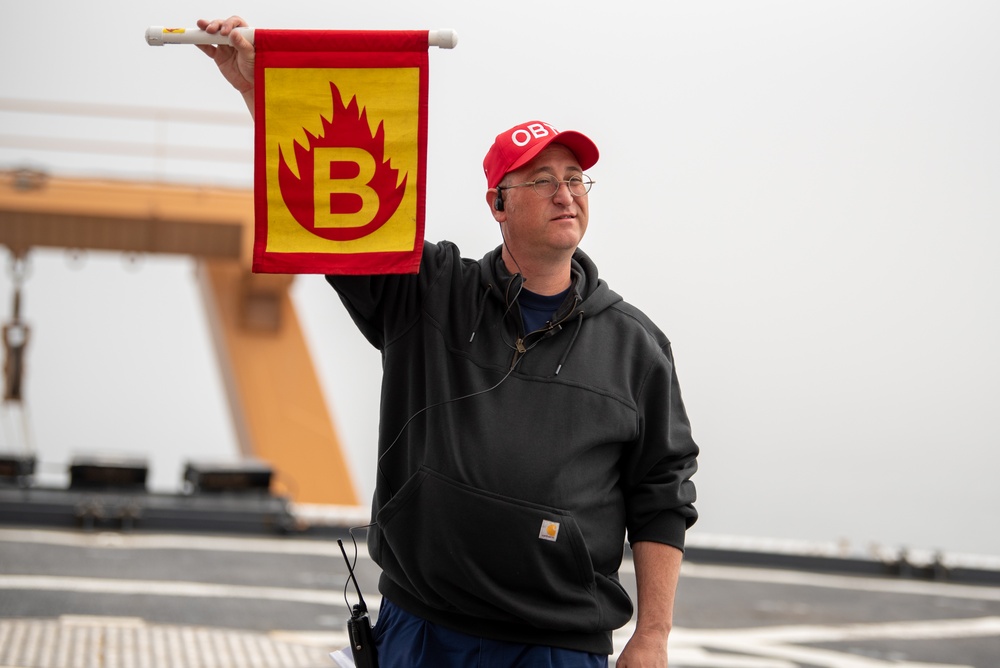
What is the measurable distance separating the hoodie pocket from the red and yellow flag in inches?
25.4

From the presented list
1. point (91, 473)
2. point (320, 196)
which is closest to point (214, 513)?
point (91, 473)

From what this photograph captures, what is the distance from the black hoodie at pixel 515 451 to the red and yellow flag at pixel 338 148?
0.47ft

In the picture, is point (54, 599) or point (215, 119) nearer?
point (54, 599)

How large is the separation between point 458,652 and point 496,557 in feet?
0.76

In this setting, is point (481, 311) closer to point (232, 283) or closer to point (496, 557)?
point (496, 557)

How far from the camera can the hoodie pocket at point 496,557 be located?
101 inches

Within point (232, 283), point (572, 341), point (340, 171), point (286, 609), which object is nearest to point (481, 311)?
point (572, 341)

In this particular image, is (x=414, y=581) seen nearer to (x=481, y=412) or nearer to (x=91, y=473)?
(x=481, y=412)

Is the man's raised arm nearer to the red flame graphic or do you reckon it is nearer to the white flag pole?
the white flag pole

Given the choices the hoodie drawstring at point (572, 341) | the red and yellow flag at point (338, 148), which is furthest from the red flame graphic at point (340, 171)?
the hoodie drawstring at point (572, 341)

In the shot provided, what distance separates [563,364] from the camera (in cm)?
268

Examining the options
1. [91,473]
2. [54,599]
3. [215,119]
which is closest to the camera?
[54,599]

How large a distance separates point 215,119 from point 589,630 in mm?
11465

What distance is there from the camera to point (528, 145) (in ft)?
8.96
